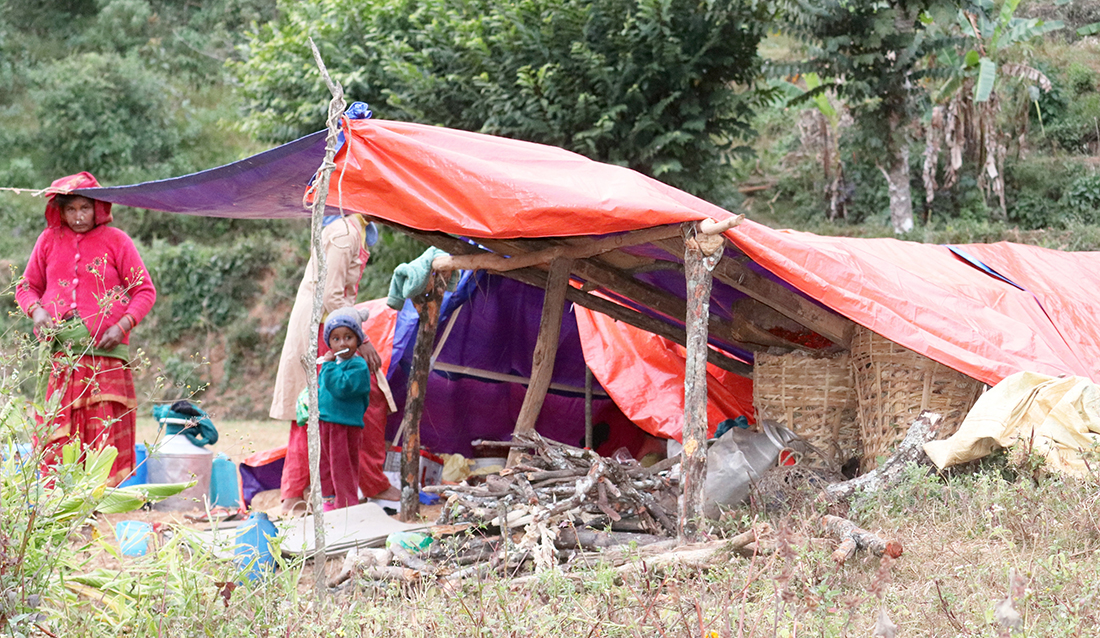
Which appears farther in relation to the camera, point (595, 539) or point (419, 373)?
point (419, 373)

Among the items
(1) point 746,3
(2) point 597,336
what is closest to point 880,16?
(1) point 746,3

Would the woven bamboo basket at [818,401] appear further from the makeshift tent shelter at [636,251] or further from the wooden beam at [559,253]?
the wooden beam at [559,253]

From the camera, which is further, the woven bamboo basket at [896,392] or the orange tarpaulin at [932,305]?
the woven bamboo basket at [896,392]

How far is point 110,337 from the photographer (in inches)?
190

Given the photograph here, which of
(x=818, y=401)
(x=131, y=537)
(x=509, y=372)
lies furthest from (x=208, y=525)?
(x=818, y=401)

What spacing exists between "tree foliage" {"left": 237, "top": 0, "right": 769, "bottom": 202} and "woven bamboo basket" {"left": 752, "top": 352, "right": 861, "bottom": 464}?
403 cm

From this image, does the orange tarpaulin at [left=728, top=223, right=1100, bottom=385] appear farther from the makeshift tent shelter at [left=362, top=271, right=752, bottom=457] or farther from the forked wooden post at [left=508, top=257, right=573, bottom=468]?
the makeshift tent shelter at [left=362, top=271, right=752, bottom=457]

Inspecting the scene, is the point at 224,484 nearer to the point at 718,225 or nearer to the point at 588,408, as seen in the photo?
the point at 588,408

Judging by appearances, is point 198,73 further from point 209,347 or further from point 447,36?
point 447,36

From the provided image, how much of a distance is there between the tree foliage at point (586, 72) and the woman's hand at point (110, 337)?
4799 millimetres

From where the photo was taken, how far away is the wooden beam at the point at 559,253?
159 inches

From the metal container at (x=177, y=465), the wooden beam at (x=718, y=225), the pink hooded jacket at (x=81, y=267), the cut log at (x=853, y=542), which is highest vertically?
the wooden beam at (x=718, y=225)

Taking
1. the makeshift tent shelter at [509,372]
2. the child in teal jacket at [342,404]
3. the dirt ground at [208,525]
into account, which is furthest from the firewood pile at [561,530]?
the makeshift tent shelter at [509,372]

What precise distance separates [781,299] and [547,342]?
1.24m
